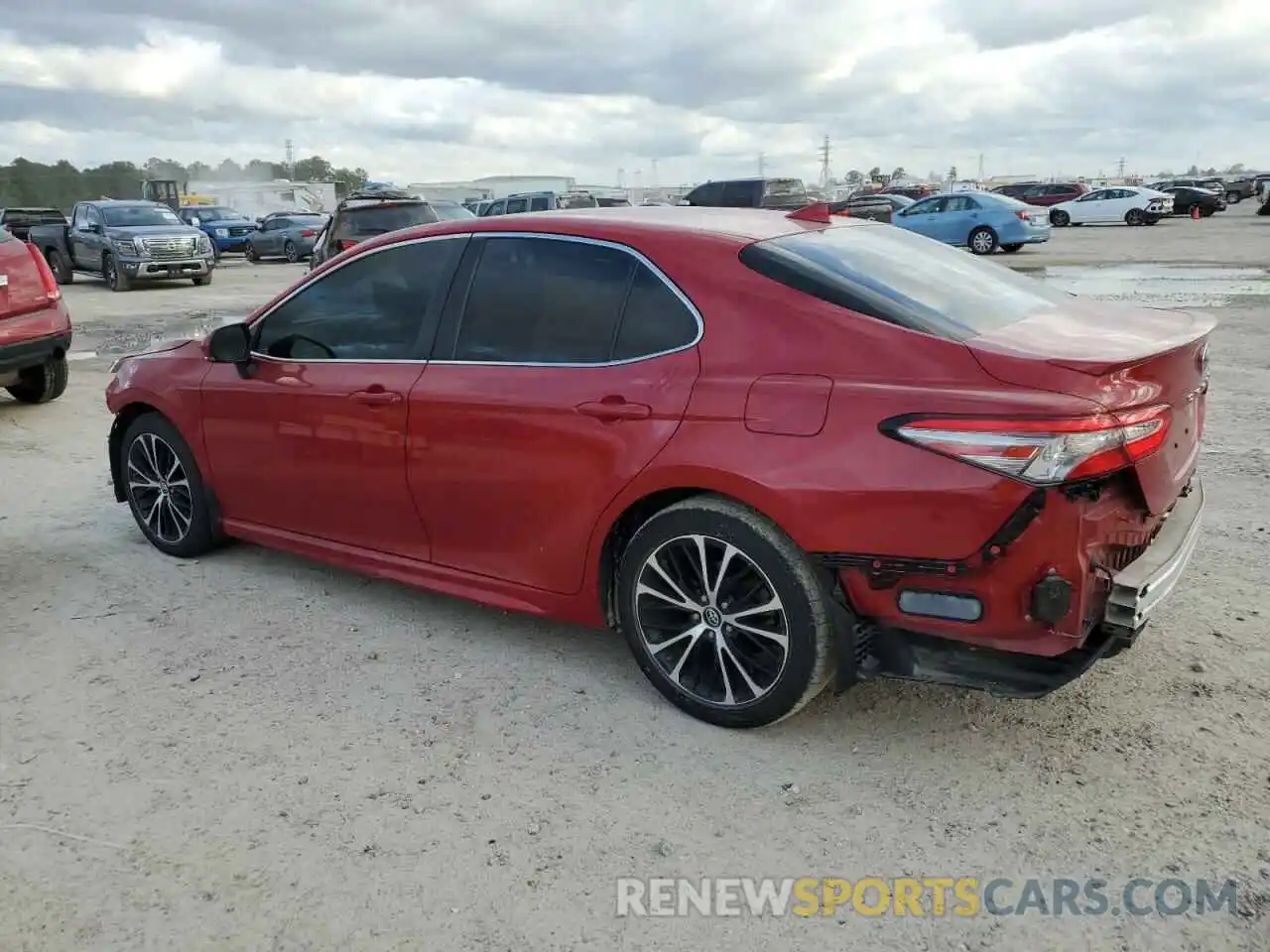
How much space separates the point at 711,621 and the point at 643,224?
1.42 metres

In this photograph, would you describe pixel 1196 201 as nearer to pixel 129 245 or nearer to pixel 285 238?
pixel 285 238

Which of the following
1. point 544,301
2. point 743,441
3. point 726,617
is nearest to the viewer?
point 743,441

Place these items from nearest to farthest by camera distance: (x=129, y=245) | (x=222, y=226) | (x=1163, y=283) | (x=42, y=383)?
(x=42, y=383) < (x=1163, y=283) < (x=129, y=245) < (x=222, y=226)

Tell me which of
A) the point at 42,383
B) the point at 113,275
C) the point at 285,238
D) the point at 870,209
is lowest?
the point at 42,383

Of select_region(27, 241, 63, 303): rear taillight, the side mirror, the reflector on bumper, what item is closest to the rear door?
the side mirror

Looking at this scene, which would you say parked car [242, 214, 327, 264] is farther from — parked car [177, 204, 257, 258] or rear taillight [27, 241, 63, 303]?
rear taillight [27, 241, 63, 303]

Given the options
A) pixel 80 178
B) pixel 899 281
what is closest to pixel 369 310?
pixel 899 281

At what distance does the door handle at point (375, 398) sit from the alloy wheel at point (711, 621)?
1271mm

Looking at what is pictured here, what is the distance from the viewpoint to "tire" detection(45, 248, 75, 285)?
2305 centimetres

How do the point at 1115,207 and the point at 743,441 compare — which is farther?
the point at 1115,207

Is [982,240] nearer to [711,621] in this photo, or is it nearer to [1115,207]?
[1115,207]

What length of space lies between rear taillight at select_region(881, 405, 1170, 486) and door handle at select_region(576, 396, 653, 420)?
34.9 inches

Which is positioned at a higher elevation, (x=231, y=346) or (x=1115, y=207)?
(x=1115, y=207)

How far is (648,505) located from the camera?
3.48 meters
